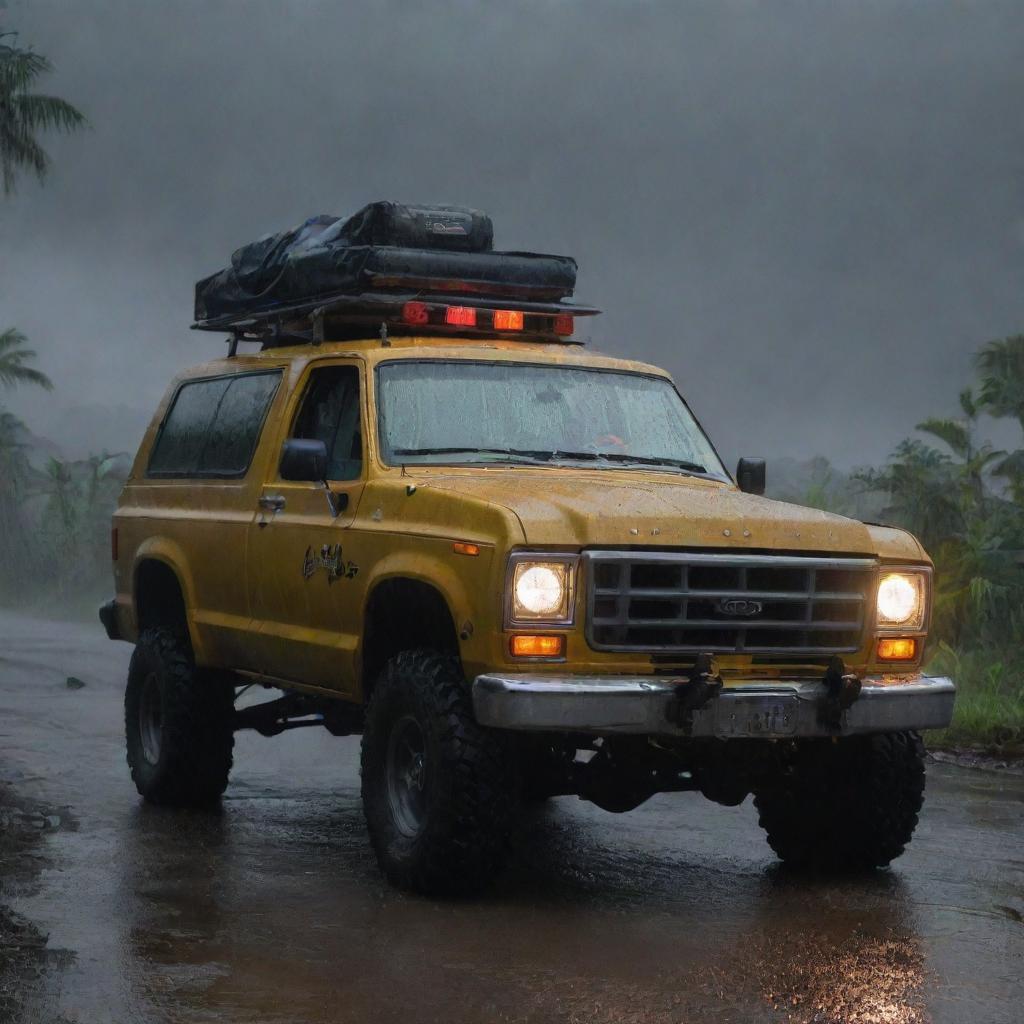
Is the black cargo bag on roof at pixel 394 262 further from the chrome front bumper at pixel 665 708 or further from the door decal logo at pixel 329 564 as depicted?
the chrome front bumper at pixel 665 708

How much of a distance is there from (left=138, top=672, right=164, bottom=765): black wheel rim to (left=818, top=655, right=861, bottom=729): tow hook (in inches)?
155

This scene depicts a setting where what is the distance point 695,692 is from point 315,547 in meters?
2.08

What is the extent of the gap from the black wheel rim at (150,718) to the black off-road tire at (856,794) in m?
3.39

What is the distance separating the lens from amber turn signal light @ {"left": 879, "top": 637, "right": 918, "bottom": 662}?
7199 millimetres

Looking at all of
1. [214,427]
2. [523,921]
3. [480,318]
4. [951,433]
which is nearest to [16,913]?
[523,921]

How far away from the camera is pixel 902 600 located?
23.9 ft

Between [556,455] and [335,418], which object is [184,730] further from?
[556,455]

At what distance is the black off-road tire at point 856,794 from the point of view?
7.46 metres

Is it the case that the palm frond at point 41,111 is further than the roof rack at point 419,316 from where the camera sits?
Yes

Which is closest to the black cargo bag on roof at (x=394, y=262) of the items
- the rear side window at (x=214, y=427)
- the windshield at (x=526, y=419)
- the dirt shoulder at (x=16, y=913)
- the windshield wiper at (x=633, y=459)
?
the rear side window at (x=214, y=427)

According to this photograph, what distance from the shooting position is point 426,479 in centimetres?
742

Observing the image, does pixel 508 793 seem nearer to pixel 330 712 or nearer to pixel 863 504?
pixel 330 712

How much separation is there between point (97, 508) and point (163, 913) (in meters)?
34.3

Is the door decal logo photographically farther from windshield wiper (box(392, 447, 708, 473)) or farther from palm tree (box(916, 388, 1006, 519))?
palm tree (box(916, 388, 1006, 519))
